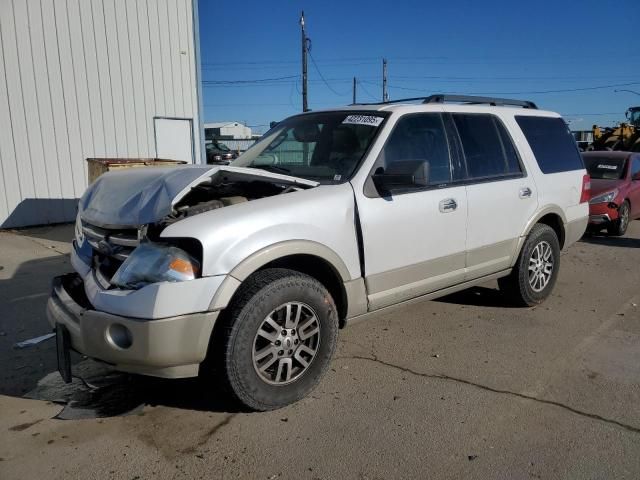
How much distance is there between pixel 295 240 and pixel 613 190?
826 cm

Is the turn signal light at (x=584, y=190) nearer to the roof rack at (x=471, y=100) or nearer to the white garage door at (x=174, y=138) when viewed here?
the roof rack at (x=471, y=100)

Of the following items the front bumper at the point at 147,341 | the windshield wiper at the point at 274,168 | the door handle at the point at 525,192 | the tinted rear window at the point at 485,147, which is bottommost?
the front bumper at the point at 147,341

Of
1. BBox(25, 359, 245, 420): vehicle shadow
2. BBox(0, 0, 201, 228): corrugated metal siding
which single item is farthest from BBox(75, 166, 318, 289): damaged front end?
BBox(0, 0, 201, 228): corrugated metal siding

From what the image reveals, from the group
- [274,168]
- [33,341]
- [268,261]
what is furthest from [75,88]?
[268,261]

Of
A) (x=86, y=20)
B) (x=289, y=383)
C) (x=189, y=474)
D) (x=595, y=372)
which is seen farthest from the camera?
(x=86, y=20)

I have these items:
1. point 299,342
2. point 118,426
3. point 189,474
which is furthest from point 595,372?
point 118,426

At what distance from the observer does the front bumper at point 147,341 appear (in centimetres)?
270

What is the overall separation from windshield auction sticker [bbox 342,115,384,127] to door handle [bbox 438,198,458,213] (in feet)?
2.53

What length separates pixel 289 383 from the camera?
10.7ft

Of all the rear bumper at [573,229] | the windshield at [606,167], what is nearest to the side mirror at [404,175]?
the rear bumper at [573,229]

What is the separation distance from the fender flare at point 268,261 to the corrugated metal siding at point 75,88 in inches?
358

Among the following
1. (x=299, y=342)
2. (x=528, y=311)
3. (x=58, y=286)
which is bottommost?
(x=528, y=311)

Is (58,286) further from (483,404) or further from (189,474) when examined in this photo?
(483,404)

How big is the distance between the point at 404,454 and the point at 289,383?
0.82 meters
